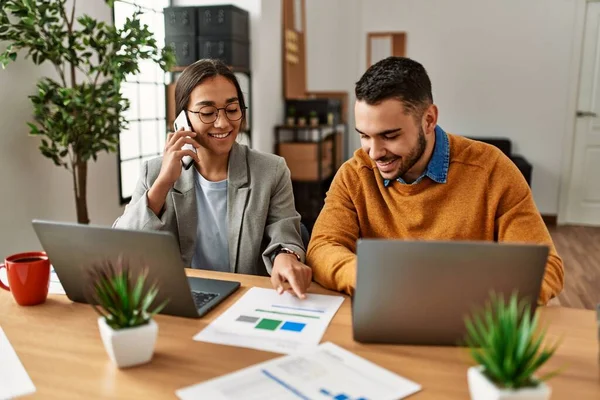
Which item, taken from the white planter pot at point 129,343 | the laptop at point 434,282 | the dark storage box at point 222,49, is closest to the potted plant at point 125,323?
the white planter pot at point 129,343

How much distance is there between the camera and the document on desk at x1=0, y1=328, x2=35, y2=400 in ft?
2.78

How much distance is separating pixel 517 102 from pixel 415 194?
4.83 metres

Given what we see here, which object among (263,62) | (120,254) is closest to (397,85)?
(120,254)

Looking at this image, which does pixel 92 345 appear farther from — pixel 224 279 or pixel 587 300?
pixel 587 300

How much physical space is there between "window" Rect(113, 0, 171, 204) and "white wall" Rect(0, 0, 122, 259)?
2.08ft

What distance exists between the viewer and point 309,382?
0.87 metres

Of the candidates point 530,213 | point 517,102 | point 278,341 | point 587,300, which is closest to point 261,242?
point 278,341

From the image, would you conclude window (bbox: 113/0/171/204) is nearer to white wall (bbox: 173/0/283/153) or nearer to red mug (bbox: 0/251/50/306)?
white wall (bbox: 173/0/283/153)

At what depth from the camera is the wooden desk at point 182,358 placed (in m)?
0.86

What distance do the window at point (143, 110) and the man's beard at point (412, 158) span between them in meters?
2.73

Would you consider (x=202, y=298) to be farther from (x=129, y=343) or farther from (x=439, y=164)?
(x=439, y=164)

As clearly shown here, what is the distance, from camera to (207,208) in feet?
5.72

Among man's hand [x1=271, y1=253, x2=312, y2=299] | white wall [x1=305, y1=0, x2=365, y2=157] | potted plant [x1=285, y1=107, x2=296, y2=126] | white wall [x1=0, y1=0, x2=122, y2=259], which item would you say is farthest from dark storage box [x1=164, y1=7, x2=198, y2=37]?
man's hand [x1=271, y1=253, x2=312, y2=299]

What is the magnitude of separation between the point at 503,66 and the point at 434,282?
5441 millimetres
